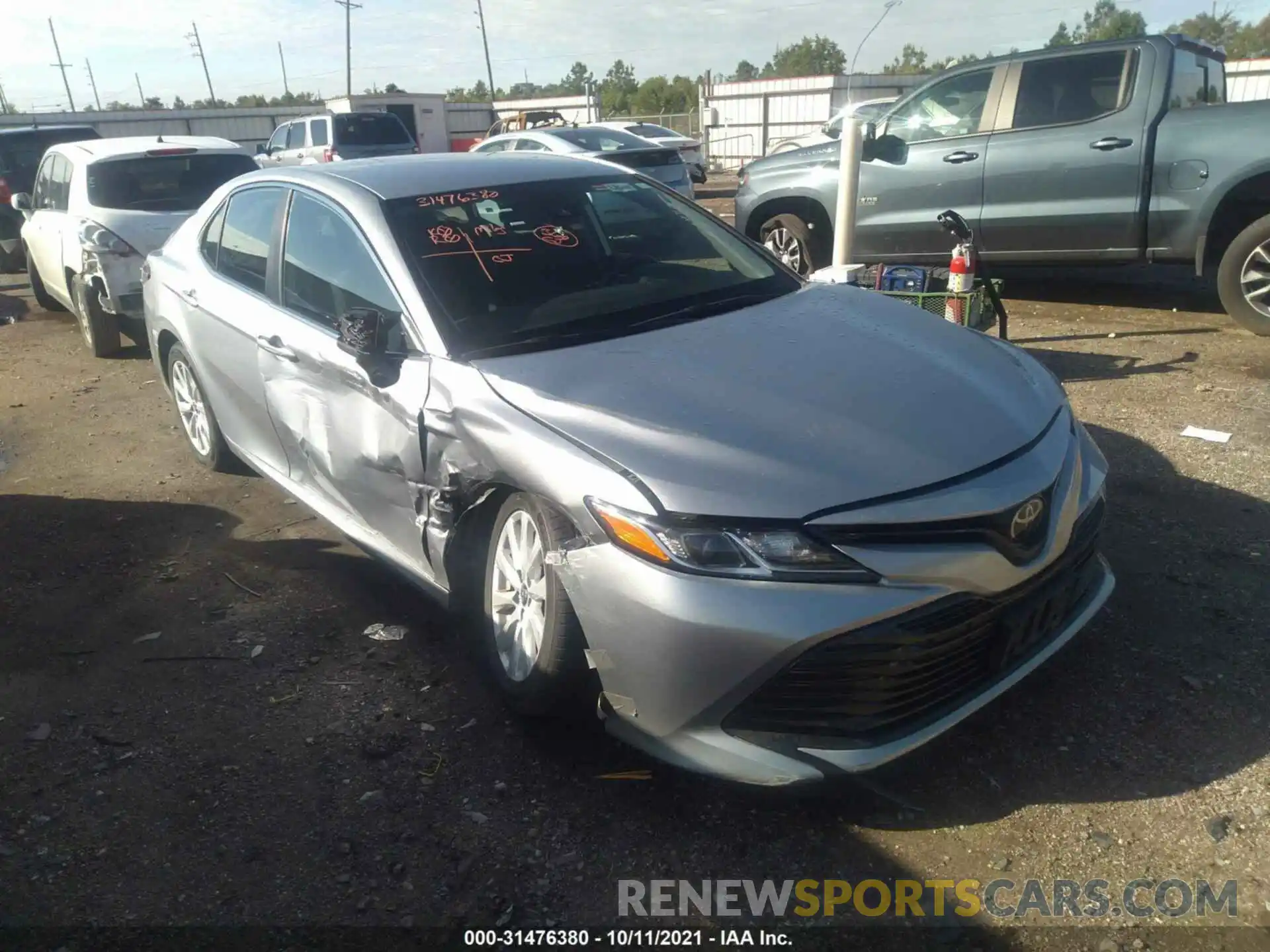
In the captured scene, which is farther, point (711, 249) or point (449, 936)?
point (711, 249)

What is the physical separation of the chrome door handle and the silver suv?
1401 cm

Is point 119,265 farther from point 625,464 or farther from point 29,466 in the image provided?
point 625,464

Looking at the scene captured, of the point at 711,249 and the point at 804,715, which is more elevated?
the point at 711,249

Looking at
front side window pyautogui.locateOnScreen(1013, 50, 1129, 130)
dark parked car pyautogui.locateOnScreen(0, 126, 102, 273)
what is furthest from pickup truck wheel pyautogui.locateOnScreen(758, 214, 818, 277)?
dark parked car pyautogui.locateOnScreen(0, 126, 102, 273)

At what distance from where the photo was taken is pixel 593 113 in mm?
33688

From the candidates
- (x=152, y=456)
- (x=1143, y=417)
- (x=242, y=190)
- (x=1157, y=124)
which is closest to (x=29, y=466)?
(x=152, y=456)

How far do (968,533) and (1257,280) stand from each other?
18.7 feet

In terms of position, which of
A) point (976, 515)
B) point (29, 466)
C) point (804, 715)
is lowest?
point (29, 466)

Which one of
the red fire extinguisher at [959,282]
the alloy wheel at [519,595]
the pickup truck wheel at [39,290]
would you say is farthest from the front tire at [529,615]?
the pickup truck wheel at [39,290]

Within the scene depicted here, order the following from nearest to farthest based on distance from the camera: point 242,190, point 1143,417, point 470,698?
point 470,698 < point 242,190 < point 1143,417

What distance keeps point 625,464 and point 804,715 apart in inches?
29.7

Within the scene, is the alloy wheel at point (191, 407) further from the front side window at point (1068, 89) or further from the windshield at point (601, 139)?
the windshield at point (601, 139)

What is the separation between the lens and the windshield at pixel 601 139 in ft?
46.7

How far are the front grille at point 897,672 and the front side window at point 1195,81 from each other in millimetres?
6200
